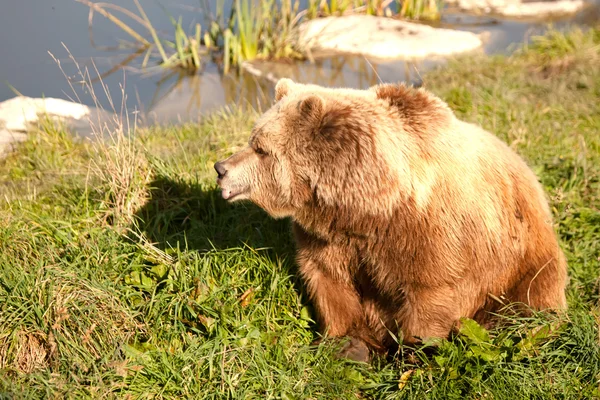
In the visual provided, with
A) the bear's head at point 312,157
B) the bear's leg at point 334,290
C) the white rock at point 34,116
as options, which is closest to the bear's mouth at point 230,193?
the bear's head at point 312,157

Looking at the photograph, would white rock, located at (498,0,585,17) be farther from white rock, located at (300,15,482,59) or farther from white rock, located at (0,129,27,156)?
white rock, located at (0,129,27,156)

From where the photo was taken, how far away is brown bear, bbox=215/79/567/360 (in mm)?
3309

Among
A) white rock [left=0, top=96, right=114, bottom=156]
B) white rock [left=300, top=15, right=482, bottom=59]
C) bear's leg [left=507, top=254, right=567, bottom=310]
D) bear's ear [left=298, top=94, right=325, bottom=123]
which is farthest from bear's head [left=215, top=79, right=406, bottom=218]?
white rock [left=300, top=15, right=482, bottom=59]

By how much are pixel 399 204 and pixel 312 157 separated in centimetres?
52

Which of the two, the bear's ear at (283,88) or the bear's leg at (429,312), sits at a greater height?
the bear's ear at (283,88)

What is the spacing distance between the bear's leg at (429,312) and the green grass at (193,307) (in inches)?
4.5

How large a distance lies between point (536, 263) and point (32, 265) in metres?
3.04

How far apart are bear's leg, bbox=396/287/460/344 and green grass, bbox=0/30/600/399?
113mm

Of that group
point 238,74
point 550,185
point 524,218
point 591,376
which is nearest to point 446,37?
point 238,74

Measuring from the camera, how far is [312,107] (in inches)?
129

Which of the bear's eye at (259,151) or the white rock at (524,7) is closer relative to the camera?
the bear's eye at (259,151)

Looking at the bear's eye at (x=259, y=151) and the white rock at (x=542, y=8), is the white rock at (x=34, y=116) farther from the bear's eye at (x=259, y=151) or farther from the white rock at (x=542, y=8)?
the white rock at (x=542, y=8)

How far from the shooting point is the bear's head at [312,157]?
3264mm

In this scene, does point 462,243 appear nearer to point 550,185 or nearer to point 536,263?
point 536,263
